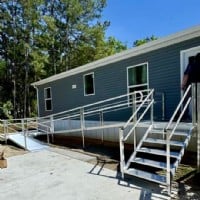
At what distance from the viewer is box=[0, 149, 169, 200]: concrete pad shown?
4.87 m

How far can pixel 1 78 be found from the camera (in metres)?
25.6

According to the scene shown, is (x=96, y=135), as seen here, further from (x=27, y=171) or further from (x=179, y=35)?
(x=179, y=35)

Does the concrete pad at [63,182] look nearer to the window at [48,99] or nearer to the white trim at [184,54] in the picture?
the white trim at [184,54]

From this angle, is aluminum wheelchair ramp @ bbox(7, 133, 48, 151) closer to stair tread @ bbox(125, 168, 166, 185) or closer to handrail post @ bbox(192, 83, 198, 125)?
stair tread @ bbox(125, 168, 166, 185)

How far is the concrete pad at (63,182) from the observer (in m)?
4.87

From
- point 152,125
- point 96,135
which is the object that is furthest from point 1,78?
point 152,125

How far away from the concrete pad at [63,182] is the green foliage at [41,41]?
53.1 ft

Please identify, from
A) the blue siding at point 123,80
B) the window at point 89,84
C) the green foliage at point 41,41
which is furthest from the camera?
the green foliage at point 41,41

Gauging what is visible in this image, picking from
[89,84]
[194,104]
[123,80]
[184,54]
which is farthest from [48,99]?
[194,104]

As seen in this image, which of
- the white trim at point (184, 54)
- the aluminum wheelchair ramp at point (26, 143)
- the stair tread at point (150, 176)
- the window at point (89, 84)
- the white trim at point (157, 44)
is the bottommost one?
the aluminum wheelchair ramp at point (26, 143)

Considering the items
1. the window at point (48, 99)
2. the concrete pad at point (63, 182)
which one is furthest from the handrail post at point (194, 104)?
the window at point (48, 99)

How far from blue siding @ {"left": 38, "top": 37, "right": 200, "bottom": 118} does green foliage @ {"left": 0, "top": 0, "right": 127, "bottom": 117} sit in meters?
9.09

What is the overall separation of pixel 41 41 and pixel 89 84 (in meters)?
12.8

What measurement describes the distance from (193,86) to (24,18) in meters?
19.9
